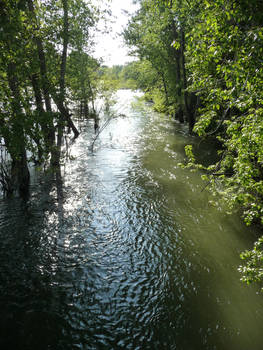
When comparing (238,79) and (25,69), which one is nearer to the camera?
(238,79)

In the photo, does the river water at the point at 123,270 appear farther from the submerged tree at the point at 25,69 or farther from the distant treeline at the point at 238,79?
the submerged tree at the point at 25,69

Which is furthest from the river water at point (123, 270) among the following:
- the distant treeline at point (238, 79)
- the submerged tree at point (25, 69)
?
the submerged tree at point (25, 69)

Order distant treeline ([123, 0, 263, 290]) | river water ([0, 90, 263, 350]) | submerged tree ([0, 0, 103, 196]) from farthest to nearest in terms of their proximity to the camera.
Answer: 1. submerged tree ([0, 0, 103, 196])
2. river water ([0, 90, 263, 350])
3. distant treeline ([123, 0, 263, 290])

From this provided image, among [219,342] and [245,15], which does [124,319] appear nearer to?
[219,342]

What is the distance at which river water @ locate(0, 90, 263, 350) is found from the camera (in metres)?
5.31

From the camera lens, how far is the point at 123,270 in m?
7.16

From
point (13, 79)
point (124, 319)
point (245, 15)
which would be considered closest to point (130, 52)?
point (13, 79)

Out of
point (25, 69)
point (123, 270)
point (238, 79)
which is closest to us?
point (238, 79)

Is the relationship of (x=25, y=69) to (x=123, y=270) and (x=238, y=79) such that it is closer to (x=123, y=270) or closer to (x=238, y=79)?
(x=238, y=79)

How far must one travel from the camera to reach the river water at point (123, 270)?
5.31 m

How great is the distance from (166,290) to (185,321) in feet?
3.30

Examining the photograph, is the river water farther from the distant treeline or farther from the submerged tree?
the submerged tree

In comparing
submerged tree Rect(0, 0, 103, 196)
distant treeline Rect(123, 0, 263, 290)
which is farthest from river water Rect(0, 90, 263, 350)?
submerged tree Rect(0, 0, 103, 196)

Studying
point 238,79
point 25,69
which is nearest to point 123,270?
point 238,79
